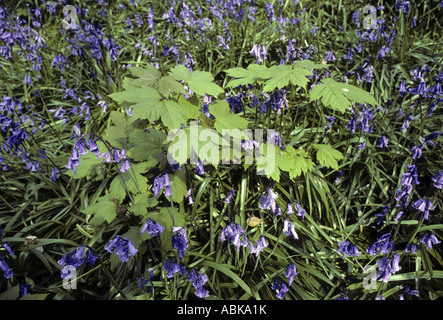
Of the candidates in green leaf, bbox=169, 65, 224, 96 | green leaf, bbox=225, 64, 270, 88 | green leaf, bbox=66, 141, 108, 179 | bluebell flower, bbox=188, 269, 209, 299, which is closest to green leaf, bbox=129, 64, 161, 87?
green leaf, bbox=169, 65, 224, 96

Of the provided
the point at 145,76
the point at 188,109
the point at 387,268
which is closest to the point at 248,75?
the point at 188,109

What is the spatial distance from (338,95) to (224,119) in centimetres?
77

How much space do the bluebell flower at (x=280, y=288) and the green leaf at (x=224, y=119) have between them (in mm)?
1176

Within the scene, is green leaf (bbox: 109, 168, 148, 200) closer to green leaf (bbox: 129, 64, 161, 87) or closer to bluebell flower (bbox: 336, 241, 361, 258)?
green leaf (bbox: 129, 64, 161, 87)

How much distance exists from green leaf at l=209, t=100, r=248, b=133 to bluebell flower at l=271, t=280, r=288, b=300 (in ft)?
3.86

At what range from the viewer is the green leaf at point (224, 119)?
6.98 feet

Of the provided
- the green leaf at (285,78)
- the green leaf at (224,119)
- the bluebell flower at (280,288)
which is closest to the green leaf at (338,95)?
the green leaf at (285,78)

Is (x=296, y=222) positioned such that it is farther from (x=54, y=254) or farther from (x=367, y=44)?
(x=367, y=44)

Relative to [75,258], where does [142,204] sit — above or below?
below

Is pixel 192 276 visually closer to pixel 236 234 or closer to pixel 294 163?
pixel 236 234

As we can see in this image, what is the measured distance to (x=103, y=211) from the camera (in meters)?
2.26

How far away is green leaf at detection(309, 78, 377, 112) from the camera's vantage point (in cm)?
187

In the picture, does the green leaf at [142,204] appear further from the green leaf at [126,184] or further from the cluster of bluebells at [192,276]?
the cluster of bluebells at [192,276]
